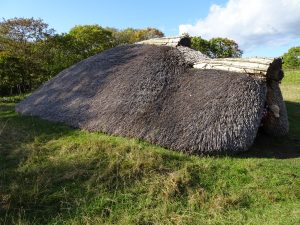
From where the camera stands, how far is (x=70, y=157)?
8539 millimetres

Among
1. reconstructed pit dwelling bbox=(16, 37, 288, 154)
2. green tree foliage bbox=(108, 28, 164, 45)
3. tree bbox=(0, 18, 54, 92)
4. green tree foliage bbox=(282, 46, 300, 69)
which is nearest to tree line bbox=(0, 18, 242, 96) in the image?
tree bbox=(0, 18, 54, 92)

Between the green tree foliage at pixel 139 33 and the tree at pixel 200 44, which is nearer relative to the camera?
the tree at pixel 200 44

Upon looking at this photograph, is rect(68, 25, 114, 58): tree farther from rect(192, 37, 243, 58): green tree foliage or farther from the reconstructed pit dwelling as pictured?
the reconstructed pit dwelling

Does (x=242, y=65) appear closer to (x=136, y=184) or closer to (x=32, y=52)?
(x=136, y=184)

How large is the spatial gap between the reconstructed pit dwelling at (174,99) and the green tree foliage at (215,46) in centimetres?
1370

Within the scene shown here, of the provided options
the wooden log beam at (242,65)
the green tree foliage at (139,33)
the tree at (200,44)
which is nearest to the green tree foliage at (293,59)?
the tree at (200,44)

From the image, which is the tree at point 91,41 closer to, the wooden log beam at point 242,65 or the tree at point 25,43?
the tree at point 25,43

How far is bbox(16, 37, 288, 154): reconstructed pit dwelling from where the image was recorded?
889cm

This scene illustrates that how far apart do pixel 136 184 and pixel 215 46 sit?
2045cm

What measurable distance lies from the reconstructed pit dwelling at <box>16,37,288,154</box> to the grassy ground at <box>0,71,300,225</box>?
0.45 metres

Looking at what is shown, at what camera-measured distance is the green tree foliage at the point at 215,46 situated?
2575 centimetres

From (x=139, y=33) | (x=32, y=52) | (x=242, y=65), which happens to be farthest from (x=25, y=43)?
(x=139, y=33)

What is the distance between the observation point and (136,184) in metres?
7.50

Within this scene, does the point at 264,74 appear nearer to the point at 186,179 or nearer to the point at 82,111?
the point at 186,179
